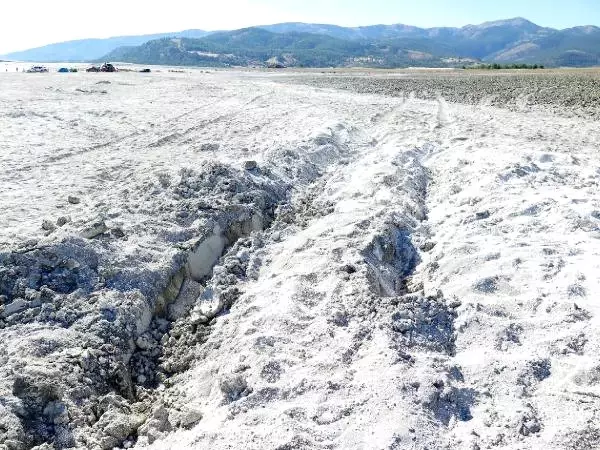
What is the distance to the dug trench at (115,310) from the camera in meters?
4.88

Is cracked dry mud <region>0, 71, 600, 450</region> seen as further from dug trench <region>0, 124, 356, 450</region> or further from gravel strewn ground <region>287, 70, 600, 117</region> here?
gravel strewn ground <region>287, 70, 600, 117</region>

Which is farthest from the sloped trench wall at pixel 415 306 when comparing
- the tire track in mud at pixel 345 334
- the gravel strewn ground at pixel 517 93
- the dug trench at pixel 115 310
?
the gravel strewn ground at pixel 517 93

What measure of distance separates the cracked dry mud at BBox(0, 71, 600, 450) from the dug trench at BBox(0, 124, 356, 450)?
3cm

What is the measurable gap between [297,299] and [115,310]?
7.51 ft

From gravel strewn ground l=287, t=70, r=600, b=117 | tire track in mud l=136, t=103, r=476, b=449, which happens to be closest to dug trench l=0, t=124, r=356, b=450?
tire track in mud l=136, t=103, r=476, b=449

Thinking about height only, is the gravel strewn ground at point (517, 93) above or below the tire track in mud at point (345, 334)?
above

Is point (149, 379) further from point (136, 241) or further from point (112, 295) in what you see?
point (136, 241)

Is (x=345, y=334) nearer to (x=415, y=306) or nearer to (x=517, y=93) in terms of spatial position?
(x=415, y=306)

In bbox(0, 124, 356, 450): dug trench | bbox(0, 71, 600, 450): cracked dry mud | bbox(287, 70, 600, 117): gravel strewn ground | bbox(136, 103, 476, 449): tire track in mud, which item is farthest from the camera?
bbox(287, 70, 600, 117): gravel strewn ground

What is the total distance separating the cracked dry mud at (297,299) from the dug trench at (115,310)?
0.03m

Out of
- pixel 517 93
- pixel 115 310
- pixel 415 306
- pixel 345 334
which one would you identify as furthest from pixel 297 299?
pixel 517 93

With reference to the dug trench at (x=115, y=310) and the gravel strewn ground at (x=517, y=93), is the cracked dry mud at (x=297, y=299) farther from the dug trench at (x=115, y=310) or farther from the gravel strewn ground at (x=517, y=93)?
the gravel strewn ground at (x=517, y=93)

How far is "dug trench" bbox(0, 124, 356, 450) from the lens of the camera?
A: 192 inches

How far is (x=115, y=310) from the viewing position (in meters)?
6.29
